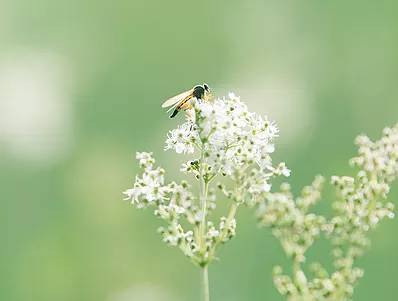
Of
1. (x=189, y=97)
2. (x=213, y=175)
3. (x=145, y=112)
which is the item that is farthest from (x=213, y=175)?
(x=145, y=112)

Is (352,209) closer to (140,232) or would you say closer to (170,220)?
(170,220)

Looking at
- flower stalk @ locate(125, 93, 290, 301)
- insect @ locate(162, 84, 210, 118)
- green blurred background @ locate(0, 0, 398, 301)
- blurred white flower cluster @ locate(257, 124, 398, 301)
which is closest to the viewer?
blurred white flower cluster @ locate(257, 124, 398, 301)

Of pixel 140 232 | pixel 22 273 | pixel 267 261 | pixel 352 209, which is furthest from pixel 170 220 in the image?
pixel 22 273

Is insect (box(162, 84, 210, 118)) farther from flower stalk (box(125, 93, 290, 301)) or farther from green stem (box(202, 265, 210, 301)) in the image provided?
green stem (box(202, 265, 210, 301))

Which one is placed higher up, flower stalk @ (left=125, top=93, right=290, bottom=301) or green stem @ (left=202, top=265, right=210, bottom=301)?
flower stalk @ (left=125, top=93, right=290, bottom=301)

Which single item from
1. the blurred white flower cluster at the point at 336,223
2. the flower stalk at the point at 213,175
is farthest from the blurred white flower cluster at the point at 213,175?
the blurred white flower cluster at the point at 336,223

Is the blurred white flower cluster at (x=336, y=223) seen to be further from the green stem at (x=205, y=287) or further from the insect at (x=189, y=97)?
the insect at (x=189, y=97)

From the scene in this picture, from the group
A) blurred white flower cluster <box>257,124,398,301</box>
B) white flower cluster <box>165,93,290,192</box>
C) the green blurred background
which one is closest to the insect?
white flower cluster <box>165,93,290,192</box>

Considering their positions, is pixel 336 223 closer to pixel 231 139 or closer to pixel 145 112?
pixel 231 139
